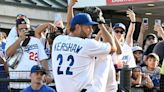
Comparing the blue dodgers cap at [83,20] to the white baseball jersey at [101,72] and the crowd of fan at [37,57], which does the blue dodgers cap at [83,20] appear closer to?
the white baseball jersey at [101,72]

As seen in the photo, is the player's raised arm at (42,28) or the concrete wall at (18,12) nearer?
the player's raised arm at (42,28)

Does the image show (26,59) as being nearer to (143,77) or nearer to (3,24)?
(143,77)

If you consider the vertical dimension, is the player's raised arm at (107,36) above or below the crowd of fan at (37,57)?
above

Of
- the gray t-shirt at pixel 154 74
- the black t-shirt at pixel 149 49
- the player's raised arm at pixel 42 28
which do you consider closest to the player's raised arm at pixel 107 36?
the player's raised arm at pixel 42 28

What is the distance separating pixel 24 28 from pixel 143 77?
215cm

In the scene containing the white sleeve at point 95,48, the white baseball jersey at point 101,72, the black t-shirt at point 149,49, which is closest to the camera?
the white sleeve at point 95,48

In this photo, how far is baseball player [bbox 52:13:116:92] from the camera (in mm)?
5875

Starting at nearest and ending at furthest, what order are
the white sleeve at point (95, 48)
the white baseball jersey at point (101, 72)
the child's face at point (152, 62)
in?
1. the white sleeve at point (95, 48)
2. the white baseball jersey at point (101, 72)
3. the child's face at point (152, 62)

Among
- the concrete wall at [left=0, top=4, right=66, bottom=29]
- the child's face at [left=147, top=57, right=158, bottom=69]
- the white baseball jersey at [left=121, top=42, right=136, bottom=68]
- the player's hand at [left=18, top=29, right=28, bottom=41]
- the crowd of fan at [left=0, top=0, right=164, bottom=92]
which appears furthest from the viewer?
the concrete wall at [left=0, top=4, right=66, bottom=29]

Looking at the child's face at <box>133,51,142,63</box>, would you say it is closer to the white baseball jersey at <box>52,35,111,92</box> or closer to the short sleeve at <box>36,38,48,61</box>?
the short sleeve at <box>36,38,48,61</box>

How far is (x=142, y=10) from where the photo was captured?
21562 millimetres

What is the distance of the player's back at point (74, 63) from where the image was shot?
5871 millimetres

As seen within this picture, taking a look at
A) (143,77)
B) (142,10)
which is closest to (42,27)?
(143,77)

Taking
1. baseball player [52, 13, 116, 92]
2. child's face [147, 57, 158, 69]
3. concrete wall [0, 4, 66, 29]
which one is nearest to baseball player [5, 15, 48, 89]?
baseball player [52, 13, 116, 92]
